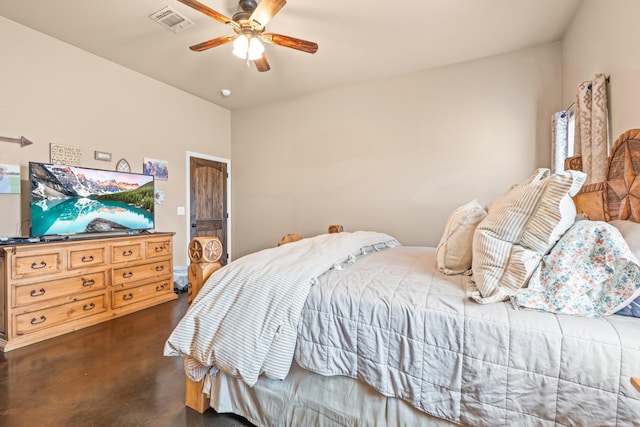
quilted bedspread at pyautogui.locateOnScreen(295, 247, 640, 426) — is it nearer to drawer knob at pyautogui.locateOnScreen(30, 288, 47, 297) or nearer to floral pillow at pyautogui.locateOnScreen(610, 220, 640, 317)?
floral pillow at pyautogui.locateOnScreen(610, 220, 640, 317)

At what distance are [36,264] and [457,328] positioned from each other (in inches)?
130

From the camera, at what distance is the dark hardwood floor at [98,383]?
1587 mm

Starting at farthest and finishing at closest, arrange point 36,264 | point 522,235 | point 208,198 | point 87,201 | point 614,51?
point 208,198 → point 87,201 → point 36,264 → point 614,51 → point 522,235

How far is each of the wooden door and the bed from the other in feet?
10.6

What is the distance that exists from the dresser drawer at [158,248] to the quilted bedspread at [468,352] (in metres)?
2.85

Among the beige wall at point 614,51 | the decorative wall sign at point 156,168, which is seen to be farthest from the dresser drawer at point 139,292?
the beige wall at point 614,51

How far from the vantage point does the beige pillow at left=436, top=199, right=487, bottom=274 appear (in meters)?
1.51

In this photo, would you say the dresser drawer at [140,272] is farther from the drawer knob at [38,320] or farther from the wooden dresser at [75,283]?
the drawer knob at [38,320]

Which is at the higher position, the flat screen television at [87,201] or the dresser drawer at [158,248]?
the flat screen television at [87,201]

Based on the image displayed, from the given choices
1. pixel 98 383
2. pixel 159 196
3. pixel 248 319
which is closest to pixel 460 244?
pixel 248 319

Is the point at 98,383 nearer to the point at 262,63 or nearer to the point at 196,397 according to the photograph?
the point at 196,397

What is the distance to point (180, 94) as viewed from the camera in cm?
424

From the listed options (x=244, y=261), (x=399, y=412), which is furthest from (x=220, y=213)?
(x=399, y=412)

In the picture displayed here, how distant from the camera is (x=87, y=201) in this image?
9.92 feet
